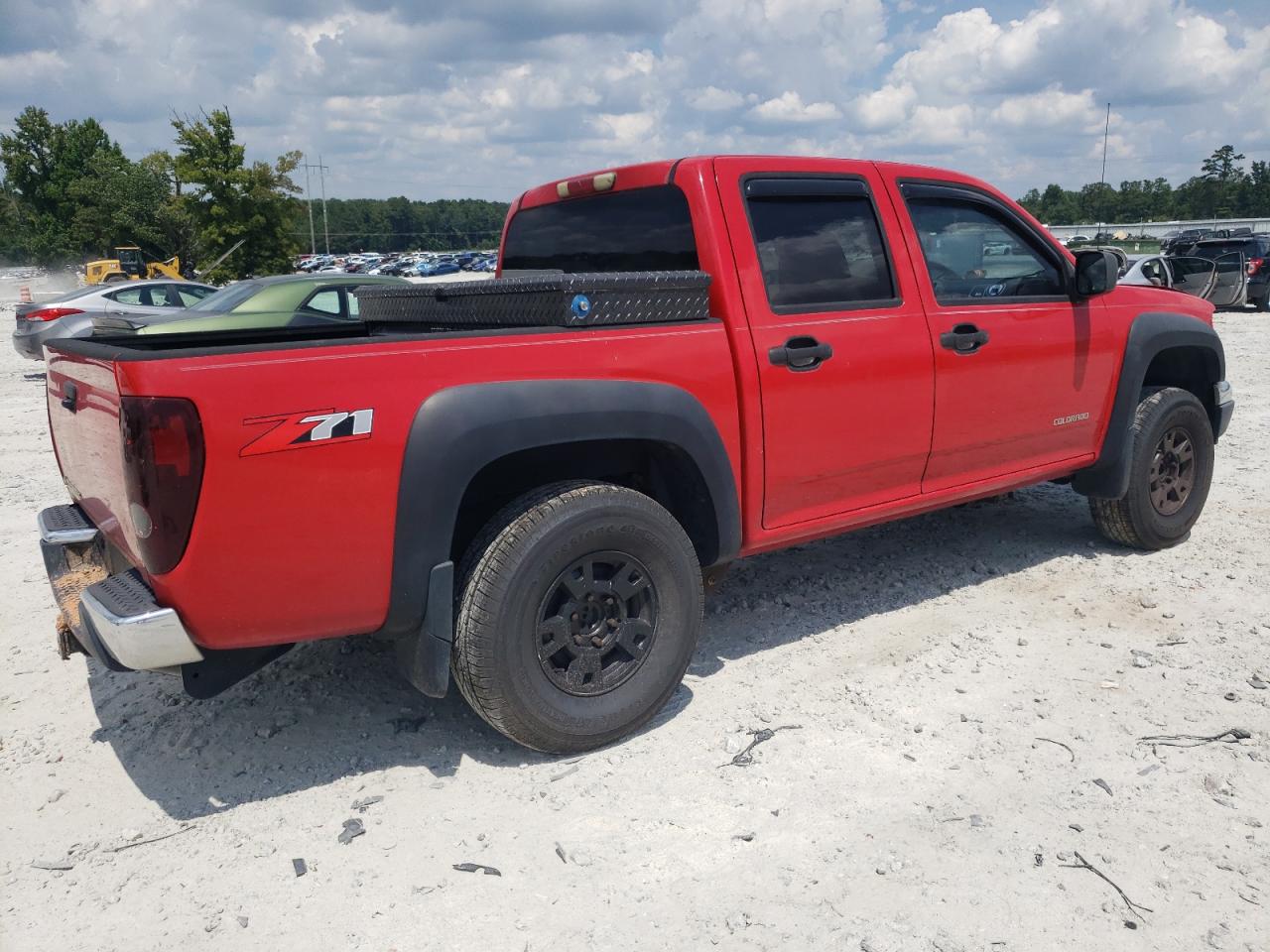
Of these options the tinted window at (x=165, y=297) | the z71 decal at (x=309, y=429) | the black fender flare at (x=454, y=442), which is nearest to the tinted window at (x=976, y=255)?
the black fender flare at (x=454, y=442)

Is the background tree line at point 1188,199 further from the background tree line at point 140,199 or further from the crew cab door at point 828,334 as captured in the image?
the crew cab door at point 828,334

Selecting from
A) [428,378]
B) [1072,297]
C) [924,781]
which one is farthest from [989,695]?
[428,378]

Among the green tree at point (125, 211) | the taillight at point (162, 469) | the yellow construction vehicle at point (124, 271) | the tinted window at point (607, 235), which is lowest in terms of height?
Result: the taillight at point (162, 469)

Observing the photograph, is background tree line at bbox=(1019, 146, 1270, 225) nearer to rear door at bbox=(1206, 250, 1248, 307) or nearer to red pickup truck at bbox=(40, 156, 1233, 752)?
rear door at bbox=(1206, 250, 1248, 307)

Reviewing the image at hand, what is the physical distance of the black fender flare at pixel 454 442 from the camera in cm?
291

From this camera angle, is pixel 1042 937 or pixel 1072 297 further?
pixel 1072 297

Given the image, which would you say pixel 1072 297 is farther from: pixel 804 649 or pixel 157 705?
pixel 157 705

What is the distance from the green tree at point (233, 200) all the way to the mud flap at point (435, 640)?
1467 inches

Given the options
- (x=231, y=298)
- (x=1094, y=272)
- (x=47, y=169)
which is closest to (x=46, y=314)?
(x=231, y=298)

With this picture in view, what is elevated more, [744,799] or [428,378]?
[428,378]

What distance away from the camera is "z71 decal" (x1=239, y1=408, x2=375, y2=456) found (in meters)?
2.66

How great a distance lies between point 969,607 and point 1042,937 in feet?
7.66

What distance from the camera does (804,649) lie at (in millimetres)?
4258

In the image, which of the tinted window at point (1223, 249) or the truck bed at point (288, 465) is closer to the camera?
the truck bed at point (288, 465)
